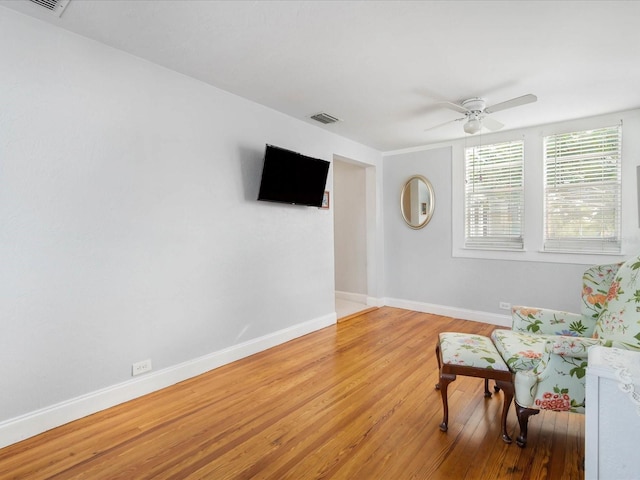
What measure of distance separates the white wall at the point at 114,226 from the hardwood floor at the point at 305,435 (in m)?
0.31

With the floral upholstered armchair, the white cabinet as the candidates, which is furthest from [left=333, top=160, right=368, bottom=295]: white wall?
the white cabinet

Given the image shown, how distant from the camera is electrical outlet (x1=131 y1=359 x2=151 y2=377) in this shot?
97.7 inches

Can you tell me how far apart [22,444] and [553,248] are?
5063 millimetres

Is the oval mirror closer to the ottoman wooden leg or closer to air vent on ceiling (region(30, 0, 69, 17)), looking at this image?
Result: the ottoman wooden leg

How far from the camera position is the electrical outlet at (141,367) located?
8.14 ft

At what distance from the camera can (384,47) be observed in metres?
2.29

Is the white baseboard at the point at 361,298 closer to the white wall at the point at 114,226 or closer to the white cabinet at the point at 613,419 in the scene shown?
the white wall at the point at 114,226

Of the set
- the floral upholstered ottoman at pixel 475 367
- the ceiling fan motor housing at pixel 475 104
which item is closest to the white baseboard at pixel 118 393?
the floral upholstered ottoman at pixel 475 367

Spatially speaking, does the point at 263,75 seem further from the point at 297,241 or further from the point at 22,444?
the point at 22,444

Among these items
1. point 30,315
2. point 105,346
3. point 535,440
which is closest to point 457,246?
point 535,440

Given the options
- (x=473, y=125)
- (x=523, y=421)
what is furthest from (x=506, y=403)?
(x=473, y=125)

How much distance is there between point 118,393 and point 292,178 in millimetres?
2391

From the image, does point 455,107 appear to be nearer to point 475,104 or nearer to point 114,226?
point 475,104

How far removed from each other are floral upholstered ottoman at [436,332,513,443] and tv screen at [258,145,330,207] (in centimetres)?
211
